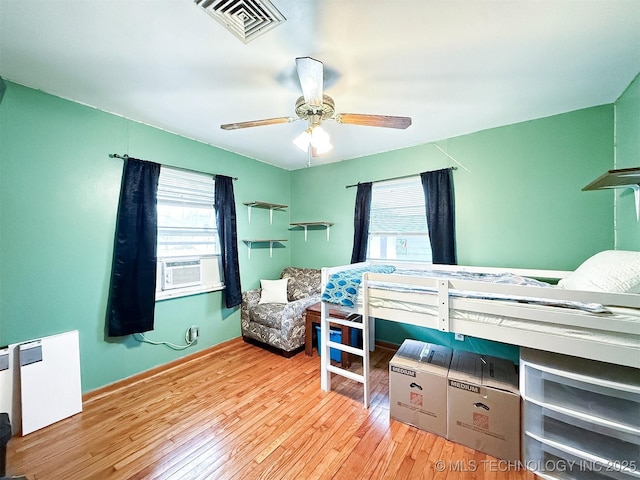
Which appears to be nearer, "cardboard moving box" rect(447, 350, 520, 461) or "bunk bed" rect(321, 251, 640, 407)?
"bunk bed" rect(321, 251, 640, 407)

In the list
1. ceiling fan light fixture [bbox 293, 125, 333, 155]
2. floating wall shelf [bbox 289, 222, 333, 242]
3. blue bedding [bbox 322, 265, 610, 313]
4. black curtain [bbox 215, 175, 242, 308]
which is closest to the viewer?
blue bedding [bbox 322, 265, 610, 313]

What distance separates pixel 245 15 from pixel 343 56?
1.94 ft

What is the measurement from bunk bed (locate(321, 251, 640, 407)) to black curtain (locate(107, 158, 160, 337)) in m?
1.93

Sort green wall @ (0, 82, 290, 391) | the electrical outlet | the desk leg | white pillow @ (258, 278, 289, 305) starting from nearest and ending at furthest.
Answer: green wall @ (0, 82, 290, 391) → the electrical outlet → the desk leg → white pillow @ (258, 278, 289, 305)

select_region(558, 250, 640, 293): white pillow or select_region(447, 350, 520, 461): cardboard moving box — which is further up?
select_region(558, 250, 640, 293): white pillow

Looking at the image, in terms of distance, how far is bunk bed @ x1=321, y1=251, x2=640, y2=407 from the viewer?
1.23 m

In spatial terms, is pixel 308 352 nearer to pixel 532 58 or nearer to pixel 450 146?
pixel 450 146

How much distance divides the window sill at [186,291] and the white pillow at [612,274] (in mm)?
3309

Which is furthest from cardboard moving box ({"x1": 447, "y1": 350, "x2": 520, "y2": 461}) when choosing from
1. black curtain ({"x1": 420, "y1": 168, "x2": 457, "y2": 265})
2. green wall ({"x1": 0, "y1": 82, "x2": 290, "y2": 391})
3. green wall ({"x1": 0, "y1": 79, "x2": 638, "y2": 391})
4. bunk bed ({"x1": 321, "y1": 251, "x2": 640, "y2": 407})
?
green wall ({"x1": 0, "y1": 82, "x2": 290, "y2": 391})

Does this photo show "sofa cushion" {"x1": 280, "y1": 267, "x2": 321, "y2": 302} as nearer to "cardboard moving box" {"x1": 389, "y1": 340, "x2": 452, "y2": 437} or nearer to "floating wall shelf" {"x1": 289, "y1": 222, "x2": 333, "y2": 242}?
"floating wall shelf" {"x1": 289, "y1": 222, "x2": 333, "y2": 242}

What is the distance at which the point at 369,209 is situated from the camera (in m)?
3.27

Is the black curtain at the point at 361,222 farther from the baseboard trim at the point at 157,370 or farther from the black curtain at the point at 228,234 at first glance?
the black curtain at the point at 228,234

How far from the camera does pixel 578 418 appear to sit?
4.38ft

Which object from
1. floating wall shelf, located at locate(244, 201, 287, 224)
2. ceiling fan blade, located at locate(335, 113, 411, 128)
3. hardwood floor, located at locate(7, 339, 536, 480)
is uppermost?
ceiling fan blade, located at locate(335, 113, 411, 128)
